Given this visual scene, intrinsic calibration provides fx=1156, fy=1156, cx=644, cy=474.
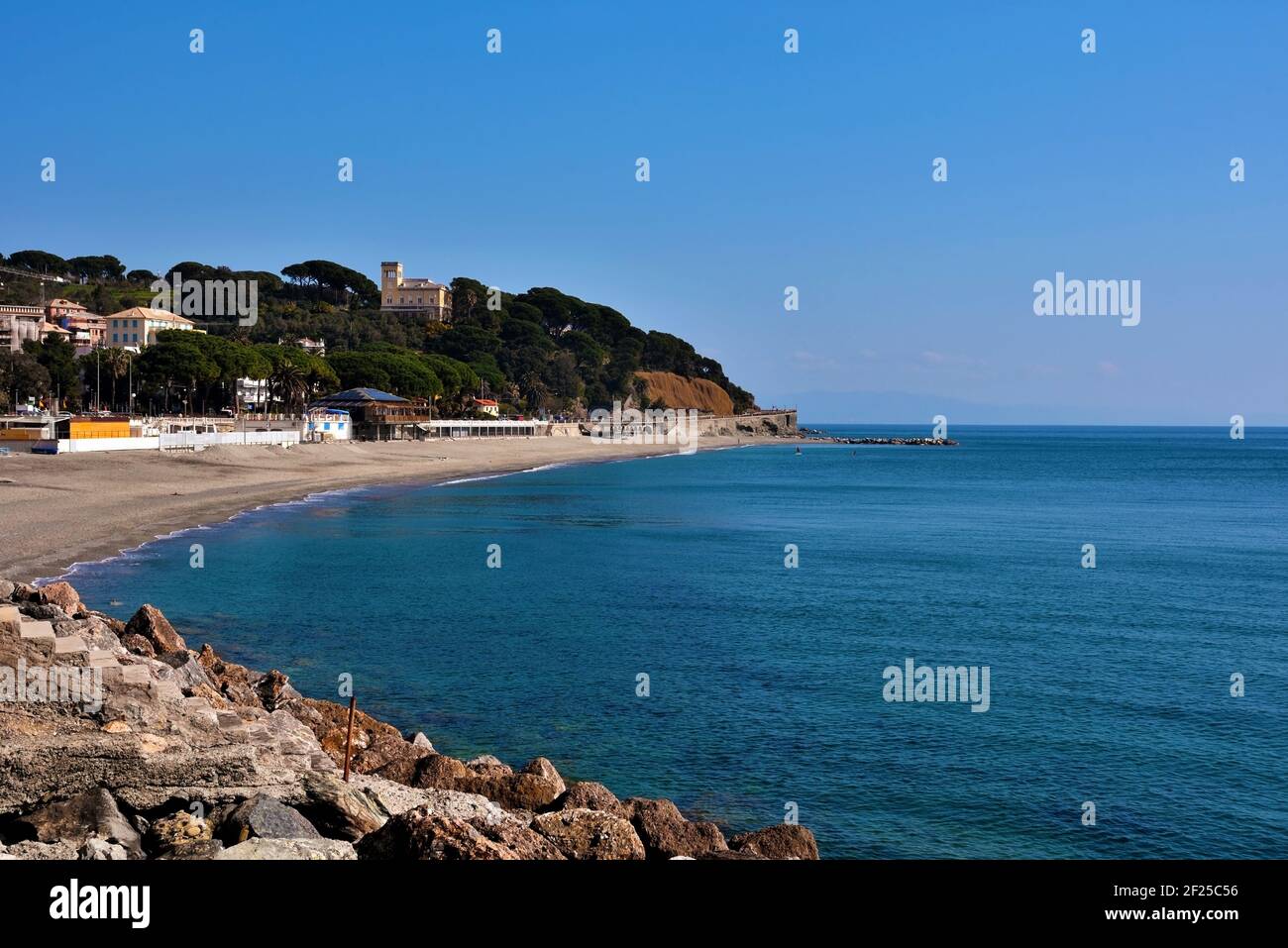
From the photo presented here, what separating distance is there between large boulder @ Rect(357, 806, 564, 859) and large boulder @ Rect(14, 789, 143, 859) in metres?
2.08

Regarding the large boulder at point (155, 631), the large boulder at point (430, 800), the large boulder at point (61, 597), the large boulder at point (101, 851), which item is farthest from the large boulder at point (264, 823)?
the large boulder at point (61, 597)

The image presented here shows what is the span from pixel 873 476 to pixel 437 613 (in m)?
78.1

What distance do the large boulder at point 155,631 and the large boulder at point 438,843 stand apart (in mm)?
10870

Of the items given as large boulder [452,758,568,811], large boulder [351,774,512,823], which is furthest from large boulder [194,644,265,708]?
large boulder [452,758,568,811]

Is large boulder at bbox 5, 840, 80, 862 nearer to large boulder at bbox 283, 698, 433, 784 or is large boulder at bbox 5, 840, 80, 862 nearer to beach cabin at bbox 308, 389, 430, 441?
large boulder at bbox 283, 698, 433, 784

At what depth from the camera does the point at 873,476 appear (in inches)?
4013

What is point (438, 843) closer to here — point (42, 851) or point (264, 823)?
point (264, 823)

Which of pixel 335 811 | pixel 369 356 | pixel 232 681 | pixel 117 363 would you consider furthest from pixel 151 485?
pixel 369 356

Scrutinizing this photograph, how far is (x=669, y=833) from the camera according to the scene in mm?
11648

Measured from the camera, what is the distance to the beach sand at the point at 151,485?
114 feet

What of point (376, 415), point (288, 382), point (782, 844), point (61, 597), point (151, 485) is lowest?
point (782, 844)

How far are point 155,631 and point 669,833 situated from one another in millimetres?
10709
